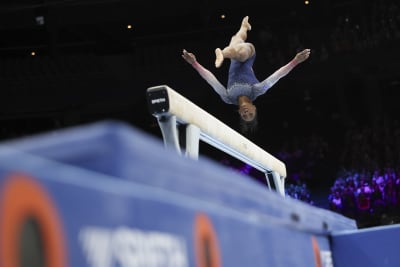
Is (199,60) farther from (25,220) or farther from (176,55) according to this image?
(25,220)

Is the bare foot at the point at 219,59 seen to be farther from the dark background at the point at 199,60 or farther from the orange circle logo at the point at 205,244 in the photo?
the dark background at the point at 199,60

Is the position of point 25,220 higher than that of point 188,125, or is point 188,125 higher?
point 188,125

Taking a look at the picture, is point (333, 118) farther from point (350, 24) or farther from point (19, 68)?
point (19, 68)

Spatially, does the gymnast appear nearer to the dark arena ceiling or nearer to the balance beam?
the balance beam

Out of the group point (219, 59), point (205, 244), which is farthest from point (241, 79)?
point (205, 244)

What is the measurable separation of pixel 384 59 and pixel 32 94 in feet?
26.3

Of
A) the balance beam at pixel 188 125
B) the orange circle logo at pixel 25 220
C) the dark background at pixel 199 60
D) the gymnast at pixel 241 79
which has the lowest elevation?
the orange circle logo at pixel 25 220

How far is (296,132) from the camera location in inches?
574

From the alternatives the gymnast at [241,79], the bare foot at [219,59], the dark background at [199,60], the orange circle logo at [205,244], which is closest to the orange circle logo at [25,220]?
the orange circle logo at [205,244]

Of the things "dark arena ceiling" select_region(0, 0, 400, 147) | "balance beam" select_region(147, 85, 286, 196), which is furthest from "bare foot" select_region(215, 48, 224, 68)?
"dark arena ceiling" select_region(0, 0, 400, 147)

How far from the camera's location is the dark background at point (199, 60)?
1380cm

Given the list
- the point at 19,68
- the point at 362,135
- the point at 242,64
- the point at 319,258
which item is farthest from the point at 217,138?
the point at 19,68

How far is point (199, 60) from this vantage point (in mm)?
14797

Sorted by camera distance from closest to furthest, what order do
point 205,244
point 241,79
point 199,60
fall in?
point 205,244
point 241,79
point 199,60
